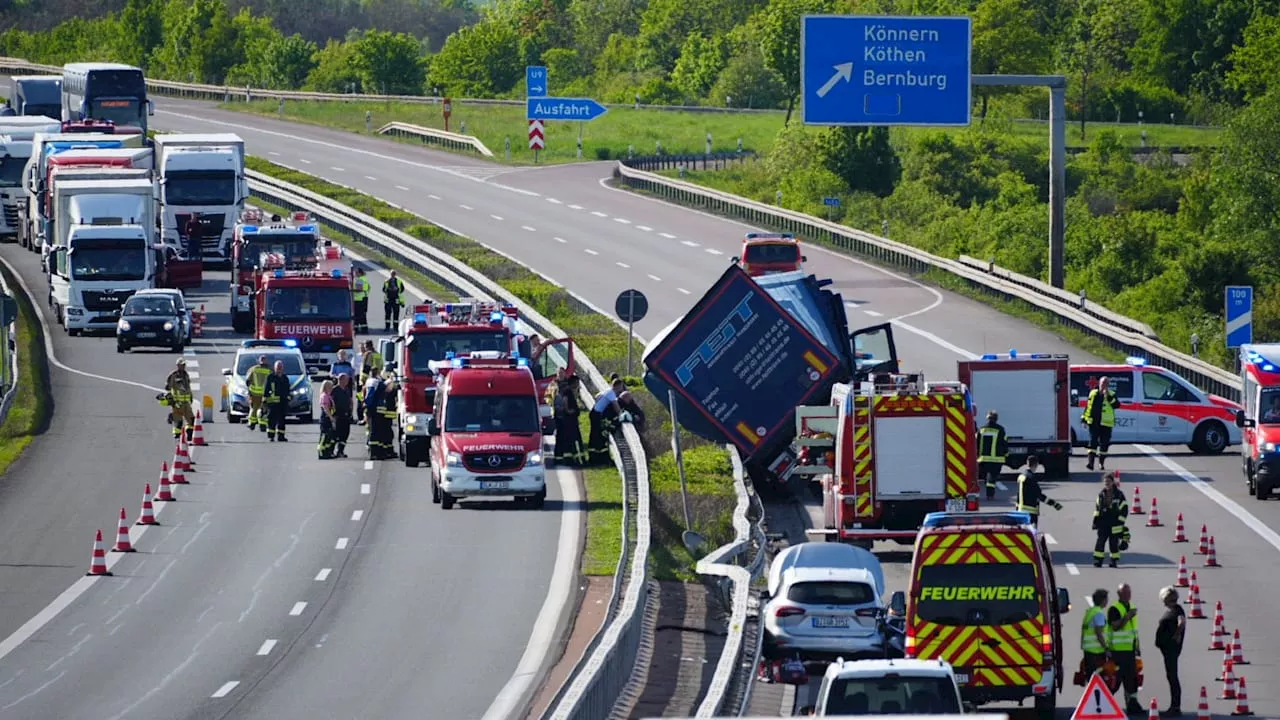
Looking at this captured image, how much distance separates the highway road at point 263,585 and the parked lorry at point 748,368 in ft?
8.59

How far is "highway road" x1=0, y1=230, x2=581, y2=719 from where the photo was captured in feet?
77.6

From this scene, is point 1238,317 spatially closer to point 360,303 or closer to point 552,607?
point 360,303

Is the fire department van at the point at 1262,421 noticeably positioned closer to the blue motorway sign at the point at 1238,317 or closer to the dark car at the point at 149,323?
the blue motorway sign at the point at 1238,317

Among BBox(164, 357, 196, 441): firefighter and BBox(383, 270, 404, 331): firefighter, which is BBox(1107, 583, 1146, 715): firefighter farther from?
BBox(383, 270, 404, 331): firefighter

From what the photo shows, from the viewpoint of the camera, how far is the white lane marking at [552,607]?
23094 millimetres

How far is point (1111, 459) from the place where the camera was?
4056 cm

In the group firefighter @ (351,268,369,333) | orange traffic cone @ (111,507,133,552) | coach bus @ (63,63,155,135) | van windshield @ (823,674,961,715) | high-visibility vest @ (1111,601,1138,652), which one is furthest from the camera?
coach bus @ (63,63,155,135)

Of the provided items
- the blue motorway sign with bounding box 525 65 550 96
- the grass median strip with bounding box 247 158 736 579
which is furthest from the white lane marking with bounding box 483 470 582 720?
the blue motorway sign with bounding box 525 65 550 96

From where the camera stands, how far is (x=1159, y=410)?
4100 centimetres

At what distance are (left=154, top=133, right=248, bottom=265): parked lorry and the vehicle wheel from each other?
29.4 metres

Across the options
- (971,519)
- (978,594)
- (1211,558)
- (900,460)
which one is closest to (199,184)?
(900,460)

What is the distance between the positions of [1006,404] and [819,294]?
11.7 feet

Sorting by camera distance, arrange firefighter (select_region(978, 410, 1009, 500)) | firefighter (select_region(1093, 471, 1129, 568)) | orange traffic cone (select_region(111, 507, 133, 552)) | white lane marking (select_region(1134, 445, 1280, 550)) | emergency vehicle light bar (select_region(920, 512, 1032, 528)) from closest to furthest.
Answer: emergency vehicle light bar (select_region(920, 512, 1032, 528))
firefighter (select_region(1093, 471, 1129, 568))
orange traffic cone (select_region(111, 507, 133, 552))
white lane marking (select_region(1134, 445, 1280, 550))
firefighter (select_region(978, 410, 1009, 500))

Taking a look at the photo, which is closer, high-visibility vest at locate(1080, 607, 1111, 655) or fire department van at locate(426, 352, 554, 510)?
high-visibility vest at locate(1080, 607, 1111, 655)
